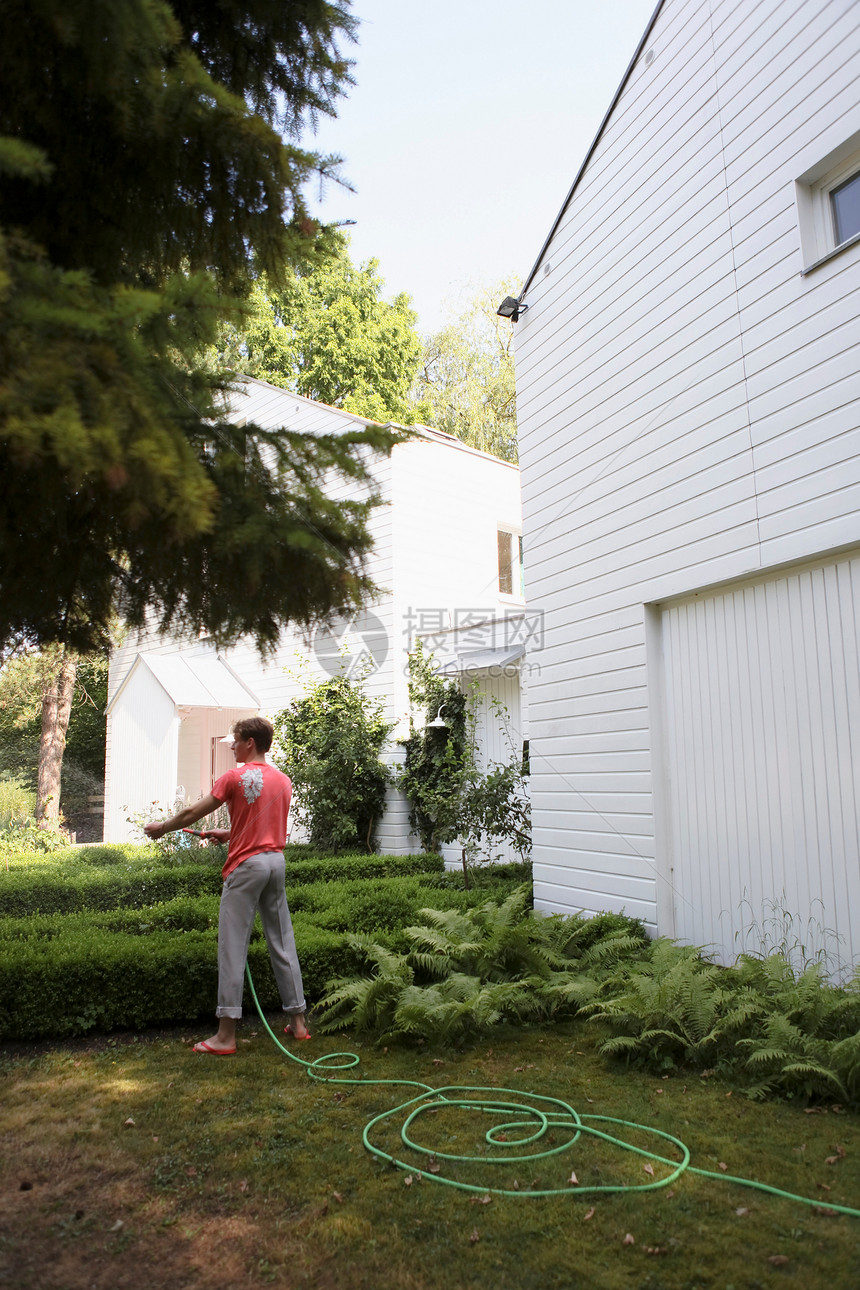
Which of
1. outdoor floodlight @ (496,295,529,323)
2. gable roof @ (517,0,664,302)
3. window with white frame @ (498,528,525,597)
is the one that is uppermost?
gable roof @ (517,0,664,302)

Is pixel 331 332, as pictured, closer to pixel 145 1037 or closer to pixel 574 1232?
pixel 145 1037

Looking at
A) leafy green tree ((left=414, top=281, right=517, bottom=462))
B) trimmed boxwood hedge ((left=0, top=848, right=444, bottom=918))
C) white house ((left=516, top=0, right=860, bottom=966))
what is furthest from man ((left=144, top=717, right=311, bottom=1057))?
leafy green tree ((left=414, top=281, right=517, bottom=462))

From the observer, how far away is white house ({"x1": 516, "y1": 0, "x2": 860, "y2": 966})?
5.48 metres

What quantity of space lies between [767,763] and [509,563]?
32.8ft

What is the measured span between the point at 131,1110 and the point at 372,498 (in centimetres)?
321

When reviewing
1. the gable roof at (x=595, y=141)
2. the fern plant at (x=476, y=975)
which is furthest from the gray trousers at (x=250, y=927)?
the gable roof at (x=595, y=141)

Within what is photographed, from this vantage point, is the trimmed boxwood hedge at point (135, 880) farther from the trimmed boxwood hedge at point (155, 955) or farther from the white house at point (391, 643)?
the trimmed boxwood hedge at point (155, 955)

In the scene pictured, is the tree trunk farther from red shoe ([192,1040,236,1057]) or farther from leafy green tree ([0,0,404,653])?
leafy green tree ([0,0,404,653])

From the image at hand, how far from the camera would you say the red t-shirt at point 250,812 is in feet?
17.5

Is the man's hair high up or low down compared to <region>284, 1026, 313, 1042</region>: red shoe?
up

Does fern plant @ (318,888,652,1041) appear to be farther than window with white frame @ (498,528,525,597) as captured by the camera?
No

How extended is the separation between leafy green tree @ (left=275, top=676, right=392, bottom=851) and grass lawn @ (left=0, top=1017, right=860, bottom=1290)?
7.54m

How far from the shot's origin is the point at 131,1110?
Result: 422cm

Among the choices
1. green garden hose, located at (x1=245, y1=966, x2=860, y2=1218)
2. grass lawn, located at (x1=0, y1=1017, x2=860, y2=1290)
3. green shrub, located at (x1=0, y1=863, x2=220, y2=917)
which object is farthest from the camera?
green shrub, located at (x1=0, y1=863, x2=220, y2=917)
